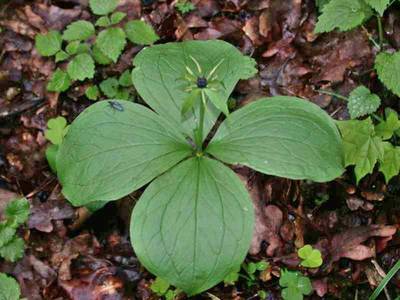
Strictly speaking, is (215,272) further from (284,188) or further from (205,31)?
(205,31)

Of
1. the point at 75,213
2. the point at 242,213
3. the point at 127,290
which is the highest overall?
the point at 242,213

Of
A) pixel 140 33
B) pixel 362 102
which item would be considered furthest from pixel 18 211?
pixel 362 102

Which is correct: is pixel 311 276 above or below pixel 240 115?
below

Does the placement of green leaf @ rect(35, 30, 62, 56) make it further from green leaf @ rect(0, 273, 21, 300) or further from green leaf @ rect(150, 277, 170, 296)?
green leaf @ rect(150, 277, 170, 296)

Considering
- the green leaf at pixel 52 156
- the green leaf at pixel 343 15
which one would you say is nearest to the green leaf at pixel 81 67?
the green leaf at pixel 52 156

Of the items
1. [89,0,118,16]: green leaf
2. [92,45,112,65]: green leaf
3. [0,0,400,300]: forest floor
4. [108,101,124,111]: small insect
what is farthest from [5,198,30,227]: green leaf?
[89,0,118,16]: green leaf

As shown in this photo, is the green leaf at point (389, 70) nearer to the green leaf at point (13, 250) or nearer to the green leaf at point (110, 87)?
the green leaf at point (110, 87)

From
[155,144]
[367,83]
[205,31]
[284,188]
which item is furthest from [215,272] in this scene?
[205,31]
